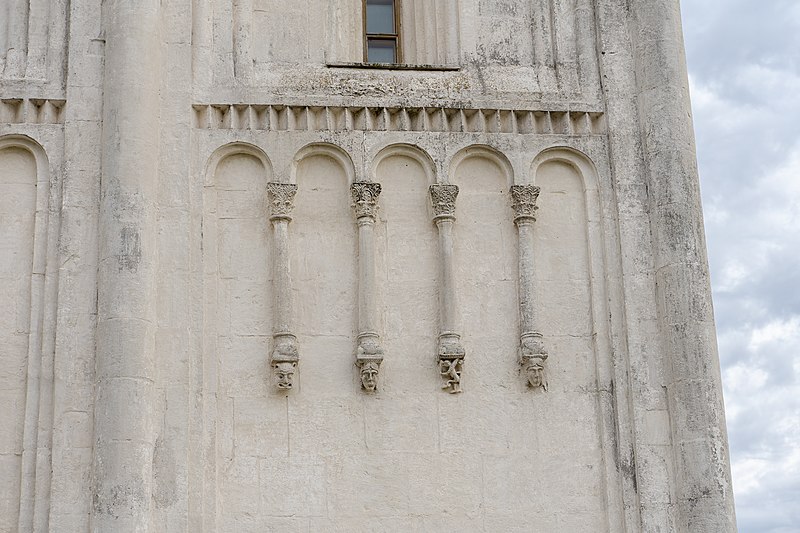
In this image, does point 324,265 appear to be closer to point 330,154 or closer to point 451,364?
point 330,154

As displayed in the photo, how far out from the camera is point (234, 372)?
1230 cm

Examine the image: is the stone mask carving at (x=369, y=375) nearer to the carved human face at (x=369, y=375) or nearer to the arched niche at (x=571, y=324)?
the carved human face at (x=369, y=375)

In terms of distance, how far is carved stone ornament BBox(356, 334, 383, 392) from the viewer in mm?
12273

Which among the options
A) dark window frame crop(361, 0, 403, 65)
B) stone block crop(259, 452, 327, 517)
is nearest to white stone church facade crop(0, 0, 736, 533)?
stone block crop(259, 452, 327, 517)

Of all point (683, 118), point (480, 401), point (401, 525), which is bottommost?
point (401, 525)

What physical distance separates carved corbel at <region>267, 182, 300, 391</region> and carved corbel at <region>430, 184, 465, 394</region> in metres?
1.41

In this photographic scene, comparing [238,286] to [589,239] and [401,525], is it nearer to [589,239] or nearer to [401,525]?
[401,525]

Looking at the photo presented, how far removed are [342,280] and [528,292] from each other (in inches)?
72.2

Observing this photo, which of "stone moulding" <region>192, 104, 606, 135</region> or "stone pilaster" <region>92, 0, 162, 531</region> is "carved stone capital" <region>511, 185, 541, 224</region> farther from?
"stone pilaster" <region>92, 0, 162, 531</region>

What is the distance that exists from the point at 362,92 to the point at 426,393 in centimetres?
317

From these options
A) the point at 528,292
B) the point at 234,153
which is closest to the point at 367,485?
the point at 528,292

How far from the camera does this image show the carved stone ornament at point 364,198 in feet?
42.1

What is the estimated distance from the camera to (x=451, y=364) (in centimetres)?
1243

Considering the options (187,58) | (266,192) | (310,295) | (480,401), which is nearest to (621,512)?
(480,401)
